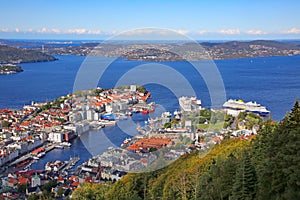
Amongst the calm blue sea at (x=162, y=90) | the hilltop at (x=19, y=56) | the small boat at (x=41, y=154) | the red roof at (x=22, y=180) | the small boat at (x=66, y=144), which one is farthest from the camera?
the hilltop at (x=19, y=56)

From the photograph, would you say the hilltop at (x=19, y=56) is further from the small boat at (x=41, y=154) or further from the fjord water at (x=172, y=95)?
the small boat at (x=41, y=154)

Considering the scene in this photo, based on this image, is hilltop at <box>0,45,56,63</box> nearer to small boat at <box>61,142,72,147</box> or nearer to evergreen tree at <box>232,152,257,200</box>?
small boat at <box>61,142,72,147</box>

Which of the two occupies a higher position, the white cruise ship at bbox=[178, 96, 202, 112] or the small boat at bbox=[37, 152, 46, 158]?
the white cruise ship at bbox=[178, 96, 202, 112]

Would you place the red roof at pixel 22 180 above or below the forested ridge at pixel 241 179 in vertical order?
below

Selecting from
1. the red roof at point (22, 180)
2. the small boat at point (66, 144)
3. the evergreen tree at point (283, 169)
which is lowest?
the small boat at point (66, 144)

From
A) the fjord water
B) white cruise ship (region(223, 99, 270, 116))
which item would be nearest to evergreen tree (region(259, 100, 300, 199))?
the fjord water

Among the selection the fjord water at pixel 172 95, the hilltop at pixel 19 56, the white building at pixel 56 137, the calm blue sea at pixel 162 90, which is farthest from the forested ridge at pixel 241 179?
the hilltop at pixel 19 56

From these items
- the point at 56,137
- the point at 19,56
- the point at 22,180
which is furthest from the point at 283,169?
the point at 19,56
